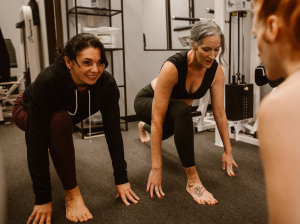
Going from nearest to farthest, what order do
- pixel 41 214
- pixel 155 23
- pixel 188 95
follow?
pixel 41 214, pixel 188 95, pixel 155 23

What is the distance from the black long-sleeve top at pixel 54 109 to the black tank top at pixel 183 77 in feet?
1.12

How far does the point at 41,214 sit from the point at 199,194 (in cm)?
71

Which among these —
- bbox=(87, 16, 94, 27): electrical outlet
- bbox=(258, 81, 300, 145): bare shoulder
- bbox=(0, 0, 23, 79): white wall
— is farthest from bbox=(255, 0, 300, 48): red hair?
bbox=(0, 0, 23, 79): white wall

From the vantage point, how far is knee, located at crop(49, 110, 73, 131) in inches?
42.4

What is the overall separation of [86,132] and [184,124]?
64.2 inches

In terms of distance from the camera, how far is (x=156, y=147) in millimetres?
1263

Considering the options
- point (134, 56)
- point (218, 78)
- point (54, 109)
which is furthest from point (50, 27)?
point (218, 78)

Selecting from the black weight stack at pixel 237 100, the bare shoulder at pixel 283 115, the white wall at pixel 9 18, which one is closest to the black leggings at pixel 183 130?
the bare shoulder at pixel 283 115

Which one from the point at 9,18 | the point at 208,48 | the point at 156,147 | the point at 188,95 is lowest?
the point at 156,147

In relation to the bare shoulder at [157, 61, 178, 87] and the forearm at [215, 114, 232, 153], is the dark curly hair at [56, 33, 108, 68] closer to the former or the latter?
the bare shoulder at [157, 61, 178, 87]

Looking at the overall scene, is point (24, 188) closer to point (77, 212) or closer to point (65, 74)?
point (77, 212)

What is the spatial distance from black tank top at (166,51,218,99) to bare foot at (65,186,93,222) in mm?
725

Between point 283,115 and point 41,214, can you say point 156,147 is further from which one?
point 283,115

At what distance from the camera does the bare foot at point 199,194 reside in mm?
1201
